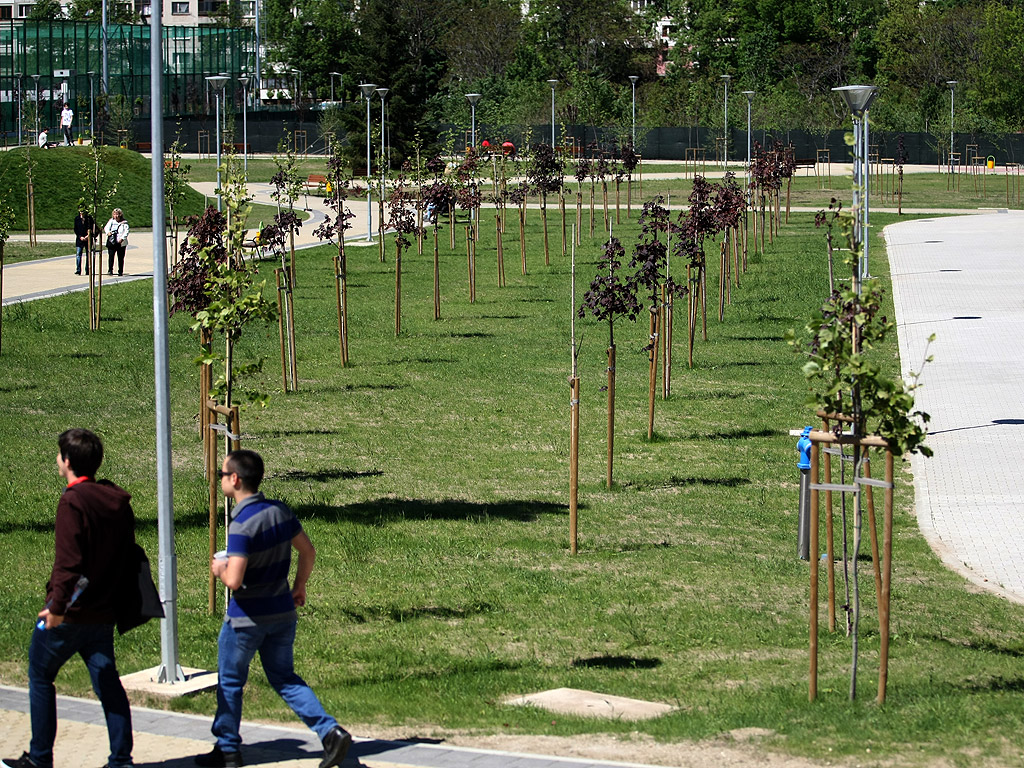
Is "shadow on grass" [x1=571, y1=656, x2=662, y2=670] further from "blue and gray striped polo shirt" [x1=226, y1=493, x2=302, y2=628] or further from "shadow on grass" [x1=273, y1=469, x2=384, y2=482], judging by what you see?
"shadow on grass" [x1=273, y1=469, x2=384, y2=482]

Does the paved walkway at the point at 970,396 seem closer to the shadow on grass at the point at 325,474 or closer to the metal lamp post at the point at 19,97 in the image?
the shadow on grass at the point at 325,474

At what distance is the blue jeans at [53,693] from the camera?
6727 millimetres

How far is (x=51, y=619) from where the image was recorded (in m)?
6.64

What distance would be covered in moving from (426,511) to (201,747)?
19.3 feet

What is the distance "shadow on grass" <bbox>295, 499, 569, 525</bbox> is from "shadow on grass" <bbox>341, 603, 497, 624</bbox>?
2395 mm

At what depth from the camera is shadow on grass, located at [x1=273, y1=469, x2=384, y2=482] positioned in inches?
562

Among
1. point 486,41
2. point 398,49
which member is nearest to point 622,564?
point 398,49

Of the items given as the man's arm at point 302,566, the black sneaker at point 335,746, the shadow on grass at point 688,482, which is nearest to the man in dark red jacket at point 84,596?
the man's arm at point 302,566

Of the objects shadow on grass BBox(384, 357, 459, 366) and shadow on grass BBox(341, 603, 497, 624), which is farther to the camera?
shadow on grass BBox(384, 357, 459, 366)

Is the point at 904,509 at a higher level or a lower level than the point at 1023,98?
lower

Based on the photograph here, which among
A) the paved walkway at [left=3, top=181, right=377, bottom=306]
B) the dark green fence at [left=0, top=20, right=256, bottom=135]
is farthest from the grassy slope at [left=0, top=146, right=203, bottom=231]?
the dark green fence at [left=0, top=20, right=256, bottom=135]

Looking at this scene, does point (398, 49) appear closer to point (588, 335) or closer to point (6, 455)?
point (588, 335)

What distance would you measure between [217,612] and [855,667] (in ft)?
14.2

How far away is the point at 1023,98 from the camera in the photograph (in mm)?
85688
